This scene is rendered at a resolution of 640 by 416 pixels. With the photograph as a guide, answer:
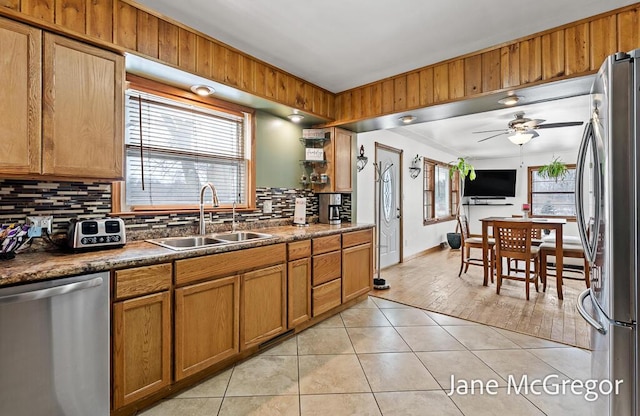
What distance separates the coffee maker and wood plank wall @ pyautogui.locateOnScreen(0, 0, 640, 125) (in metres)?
1.05

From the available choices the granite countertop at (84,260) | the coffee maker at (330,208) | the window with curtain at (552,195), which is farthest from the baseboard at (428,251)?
the granite countertop at (84,260)

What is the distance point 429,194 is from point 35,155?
261 inches

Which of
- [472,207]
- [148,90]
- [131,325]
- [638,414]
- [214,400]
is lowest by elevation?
[214,400]

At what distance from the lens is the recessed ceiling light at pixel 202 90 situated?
252 cm

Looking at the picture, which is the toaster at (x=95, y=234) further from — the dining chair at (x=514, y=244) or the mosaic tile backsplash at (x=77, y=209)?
the dining chair at (x=514, y=244)

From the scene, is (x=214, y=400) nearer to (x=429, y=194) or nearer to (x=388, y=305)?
(x=388, y=305)

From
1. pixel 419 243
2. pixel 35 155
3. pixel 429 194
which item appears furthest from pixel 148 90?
pixel 429 194

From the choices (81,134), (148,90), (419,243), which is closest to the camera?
(81,134)

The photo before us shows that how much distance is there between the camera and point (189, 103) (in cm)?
266

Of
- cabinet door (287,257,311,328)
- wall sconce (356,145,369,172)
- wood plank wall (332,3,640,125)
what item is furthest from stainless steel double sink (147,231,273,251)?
wall sconce (356,145,369,172)

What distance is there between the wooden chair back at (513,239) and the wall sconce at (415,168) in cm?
228

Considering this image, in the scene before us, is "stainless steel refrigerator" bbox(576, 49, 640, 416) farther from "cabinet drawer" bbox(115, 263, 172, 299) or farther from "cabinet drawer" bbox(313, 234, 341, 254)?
"cabinet drawer" bbox(115, 263, 172, 299)

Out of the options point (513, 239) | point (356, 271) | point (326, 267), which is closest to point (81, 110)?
point (326, 267)

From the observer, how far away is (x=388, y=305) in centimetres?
351
